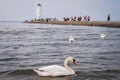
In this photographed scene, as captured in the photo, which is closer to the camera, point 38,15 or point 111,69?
point 111,69

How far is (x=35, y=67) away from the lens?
1617 centimetres

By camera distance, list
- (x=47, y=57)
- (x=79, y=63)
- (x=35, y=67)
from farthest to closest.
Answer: (x=47, y=57) → (x=79, y=63) → (x=35, y=67)

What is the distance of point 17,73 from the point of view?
14.8 meters

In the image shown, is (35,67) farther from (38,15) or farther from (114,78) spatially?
(38,15)

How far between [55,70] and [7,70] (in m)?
2.82

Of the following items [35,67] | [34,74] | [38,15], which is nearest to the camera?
[34,74]

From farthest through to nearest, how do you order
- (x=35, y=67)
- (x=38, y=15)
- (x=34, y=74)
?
(x=38, y=15), (x=35, y=67), (x=34, y=74)

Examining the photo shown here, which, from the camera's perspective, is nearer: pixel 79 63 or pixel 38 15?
pixel 79 63

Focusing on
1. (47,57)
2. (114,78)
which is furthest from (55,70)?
(47,57)

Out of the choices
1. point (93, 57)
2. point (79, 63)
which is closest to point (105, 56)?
point (93, 57)

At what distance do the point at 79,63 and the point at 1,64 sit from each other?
414cm

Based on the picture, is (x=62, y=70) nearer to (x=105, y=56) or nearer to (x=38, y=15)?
(x=105, y=56)

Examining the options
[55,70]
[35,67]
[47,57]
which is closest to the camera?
[55,70]

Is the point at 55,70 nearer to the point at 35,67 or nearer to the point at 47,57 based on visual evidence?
the point at 35,67
